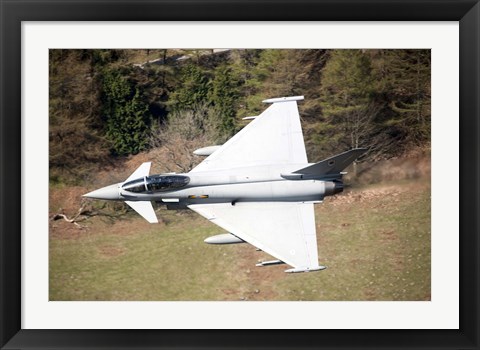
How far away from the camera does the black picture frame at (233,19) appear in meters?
8.81

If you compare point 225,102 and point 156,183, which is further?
point 225,102

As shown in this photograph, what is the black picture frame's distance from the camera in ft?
28.9

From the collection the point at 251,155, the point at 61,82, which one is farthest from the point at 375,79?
the point at 61,82

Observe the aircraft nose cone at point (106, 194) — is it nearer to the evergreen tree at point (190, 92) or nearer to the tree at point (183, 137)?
the tree at point (183, 137)

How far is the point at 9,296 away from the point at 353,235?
269 inches

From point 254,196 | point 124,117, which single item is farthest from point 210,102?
point 254,196

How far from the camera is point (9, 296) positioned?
355 inches

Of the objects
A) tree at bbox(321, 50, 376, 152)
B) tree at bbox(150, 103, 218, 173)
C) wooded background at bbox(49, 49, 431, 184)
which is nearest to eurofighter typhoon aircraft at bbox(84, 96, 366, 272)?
tree at bbox(150, 103, 218, 173)

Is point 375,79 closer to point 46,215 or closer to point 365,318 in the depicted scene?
point 365,318

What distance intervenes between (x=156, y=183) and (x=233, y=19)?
3.63 metres

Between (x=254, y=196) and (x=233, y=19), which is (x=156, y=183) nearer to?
(x=254, y=196)

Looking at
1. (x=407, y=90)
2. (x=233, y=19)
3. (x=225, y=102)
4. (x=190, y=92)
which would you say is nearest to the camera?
(x=233, y=19)

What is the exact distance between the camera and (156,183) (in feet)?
34.5

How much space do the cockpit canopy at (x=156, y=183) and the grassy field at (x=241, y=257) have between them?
3.38ft
